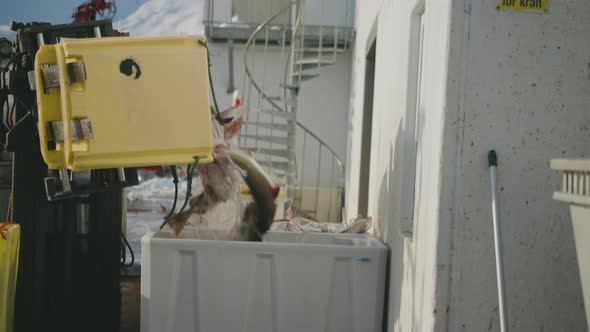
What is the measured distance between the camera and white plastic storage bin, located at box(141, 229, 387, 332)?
254 cm

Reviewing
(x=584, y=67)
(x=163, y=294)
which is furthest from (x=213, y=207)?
(x=584, y=67)

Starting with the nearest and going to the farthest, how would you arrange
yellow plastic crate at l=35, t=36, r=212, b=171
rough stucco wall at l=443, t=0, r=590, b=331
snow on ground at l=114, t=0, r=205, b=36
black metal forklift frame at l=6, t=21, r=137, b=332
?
rough stucco wall at l=443, t=0, r=590, b=331, yellow plastic crate at l=35, t=36, r=212, b=171, black metal forklift frame at l=6, t=21, r=137, b=332, snow on ground at l=114, t=0, r=205, b=36

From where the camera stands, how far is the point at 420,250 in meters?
2.04

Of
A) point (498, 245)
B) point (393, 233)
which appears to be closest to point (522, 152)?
point (498, 245)

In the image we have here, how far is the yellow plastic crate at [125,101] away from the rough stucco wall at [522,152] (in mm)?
926

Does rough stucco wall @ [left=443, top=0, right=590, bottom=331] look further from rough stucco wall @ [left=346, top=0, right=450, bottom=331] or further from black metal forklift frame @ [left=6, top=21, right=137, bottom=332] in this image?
black metal forklift frame @ [left=6, top=21, right=137, bottom=332]

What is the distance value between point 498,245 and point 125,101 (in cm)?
128

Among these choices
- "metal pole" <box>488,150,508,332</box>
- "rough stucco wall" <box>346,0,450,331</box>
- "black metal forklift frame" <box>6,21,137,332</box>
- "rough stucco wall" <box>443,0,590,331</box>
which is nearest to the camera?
"metal pole" <box>488,150,508,332</box>

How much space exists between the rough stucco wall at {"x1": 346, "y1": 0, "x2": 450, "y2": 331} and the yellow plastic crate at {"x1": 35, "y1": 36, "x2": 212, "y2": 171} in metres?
0.78

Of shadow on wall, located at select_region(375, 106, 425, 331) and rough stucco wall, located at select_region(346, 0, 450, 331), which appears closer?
rough stucco wall, located at select_region(346, 0, 450, 331)

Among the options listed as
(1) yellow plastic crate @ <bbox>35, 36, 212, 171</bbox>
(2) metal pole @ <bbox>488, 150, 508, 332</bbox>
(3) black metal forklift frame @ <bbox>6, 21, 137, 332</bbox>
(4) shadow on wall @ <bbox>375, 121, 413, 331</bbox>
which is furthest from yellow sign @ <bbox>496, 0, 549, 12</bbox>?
(3) black metal forklift frame @ <bbox>6, 21, 137, 332</bbox>

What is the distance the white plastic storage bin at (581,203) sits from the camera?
3.95 ft

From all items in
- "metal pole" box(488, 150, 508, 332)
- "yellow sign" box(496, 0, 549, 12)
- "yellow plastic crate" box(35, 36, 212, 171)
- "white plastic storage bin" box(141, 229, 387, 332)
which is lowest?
"white plastic storage bin" box(141, 229, 387, 332)

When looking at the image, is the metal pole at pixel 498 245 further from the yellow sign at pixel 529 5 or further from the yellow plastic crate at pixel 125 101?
the yellow plastic crate at pixel 125 101
